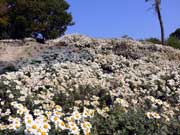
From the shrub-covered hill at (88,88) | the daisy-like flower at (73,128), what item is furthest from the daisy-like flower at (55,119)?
the daisy-like flower at (73,128)

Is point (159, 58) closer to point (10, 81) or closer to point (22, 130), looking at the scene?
point (10, 81)

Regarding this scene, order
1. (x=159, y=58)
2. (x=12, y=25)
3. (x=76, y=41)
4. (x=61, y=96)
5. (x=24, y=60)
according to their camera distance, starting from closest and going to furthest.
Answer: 1. (x=61, y=96)
2. (x=24, y=60)
3. (x=159, y=58)
4. (x=76, y=41)
5. (x=12, y=25)

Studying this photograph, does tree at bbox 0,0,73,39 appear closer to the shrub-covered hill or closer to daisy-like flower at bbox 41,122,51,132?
the shrub-covered hill

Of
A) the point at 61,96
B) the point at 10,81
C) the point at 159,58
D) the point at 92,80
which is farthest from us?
the point at 159,58

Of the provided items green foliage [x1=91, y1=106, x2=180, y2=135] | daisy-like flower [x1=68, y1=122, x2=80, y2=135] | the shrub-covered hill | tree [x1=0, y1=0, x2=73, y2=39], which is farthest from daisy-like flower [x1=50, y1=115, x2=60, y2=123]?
tree [x1=0, y1=0, x2=73, y2=39]

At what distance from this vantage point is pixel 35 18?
3541 cm

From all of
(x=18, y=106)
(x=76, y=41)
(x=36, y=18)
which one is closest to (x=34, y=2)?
(x=36, y=18)

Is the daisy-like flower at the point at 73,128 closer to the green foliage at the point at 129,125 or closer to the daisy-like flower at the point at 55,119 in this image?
the daisy-like flower at the point at 55,119

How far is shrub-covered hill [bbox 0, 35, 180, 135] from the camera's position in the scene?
509 cm

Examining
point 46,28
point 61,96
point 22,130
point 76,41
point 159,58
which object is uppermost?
point 46,28

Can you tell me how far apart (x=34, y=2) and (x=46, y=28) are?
6.36 feet

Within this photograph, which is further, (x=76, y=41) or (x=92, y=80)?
(x=76, y=41)

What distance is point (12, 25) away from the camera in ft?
112

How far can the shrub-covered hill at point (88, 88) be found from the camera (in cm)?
509
